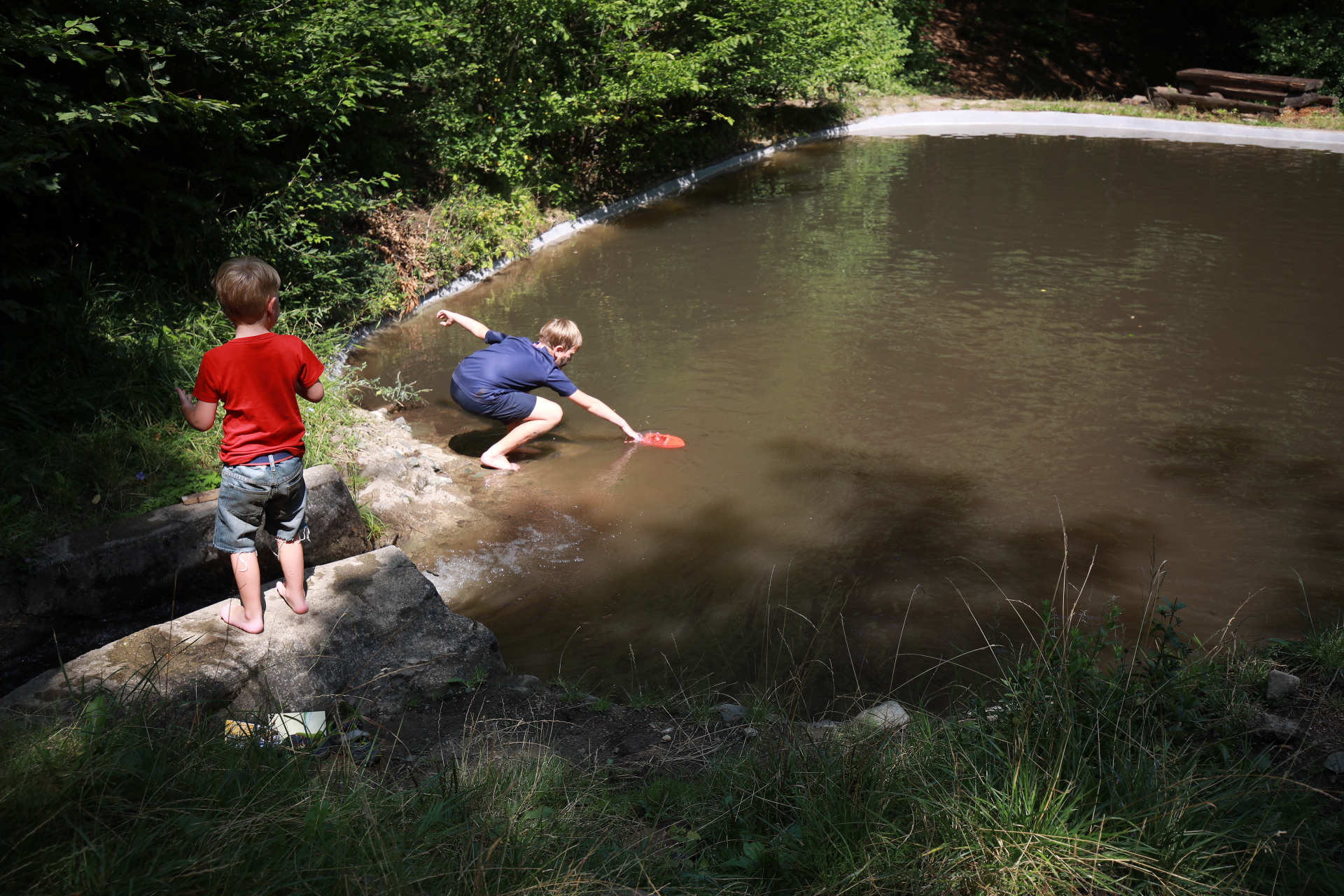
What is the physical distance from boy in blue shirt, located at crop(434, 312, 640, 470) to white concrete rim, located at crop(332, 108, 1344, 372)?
702 centimetres

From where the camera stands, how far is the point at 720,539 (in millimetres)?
5910

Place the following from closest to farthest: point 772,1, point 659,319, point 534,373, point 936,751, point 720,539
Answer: point 936,751 → point 720,539 → point 534,373 → point 659,319 → point 772,1

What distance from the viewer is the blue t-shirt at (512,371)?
6.83 meters

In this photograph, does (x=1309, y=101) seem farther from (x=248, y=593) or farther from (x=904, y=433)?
(x=248, y=593)

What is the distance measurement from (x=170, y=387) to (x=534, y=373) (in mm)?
2523

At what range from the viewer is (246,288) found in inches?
151

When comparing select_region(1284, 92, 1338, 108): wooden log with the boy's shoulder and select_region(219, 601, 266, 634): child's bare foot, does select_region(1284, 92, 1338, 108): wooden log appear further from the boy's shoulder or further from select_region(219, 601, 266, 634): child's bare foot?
select_region(219, 601, 266, 634): child's bare foot

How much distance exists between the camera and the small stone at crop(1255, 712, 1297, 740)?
3531mm

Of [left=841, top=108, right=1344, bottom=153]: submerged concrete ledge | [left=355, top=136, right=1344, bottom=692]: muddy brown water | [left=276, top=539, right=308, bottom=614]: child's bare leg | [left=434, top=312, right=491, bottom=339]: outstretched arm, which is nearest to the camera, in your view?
[left=276, top=539, right=308, bottom=614]: child's bare leg

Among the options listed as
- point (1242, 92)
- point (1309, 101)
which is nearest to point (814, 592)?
point (1309, 101)

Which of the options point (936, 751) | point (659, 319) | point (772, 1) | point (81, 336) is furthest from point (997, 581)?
point (772, 1)

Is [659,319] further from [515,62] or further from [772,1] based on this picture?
[772,1]

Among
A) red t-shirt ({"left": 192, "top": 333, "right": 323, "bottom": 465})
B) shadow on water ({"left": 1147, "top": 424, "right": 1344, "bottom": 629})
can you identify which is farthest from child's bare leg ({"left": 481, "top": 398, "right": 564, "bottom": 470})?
shadow on water ({"left": 1147, "top": 424, "right": 1344, "bottom": 629})

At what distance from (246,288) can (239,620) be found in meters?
1.55
